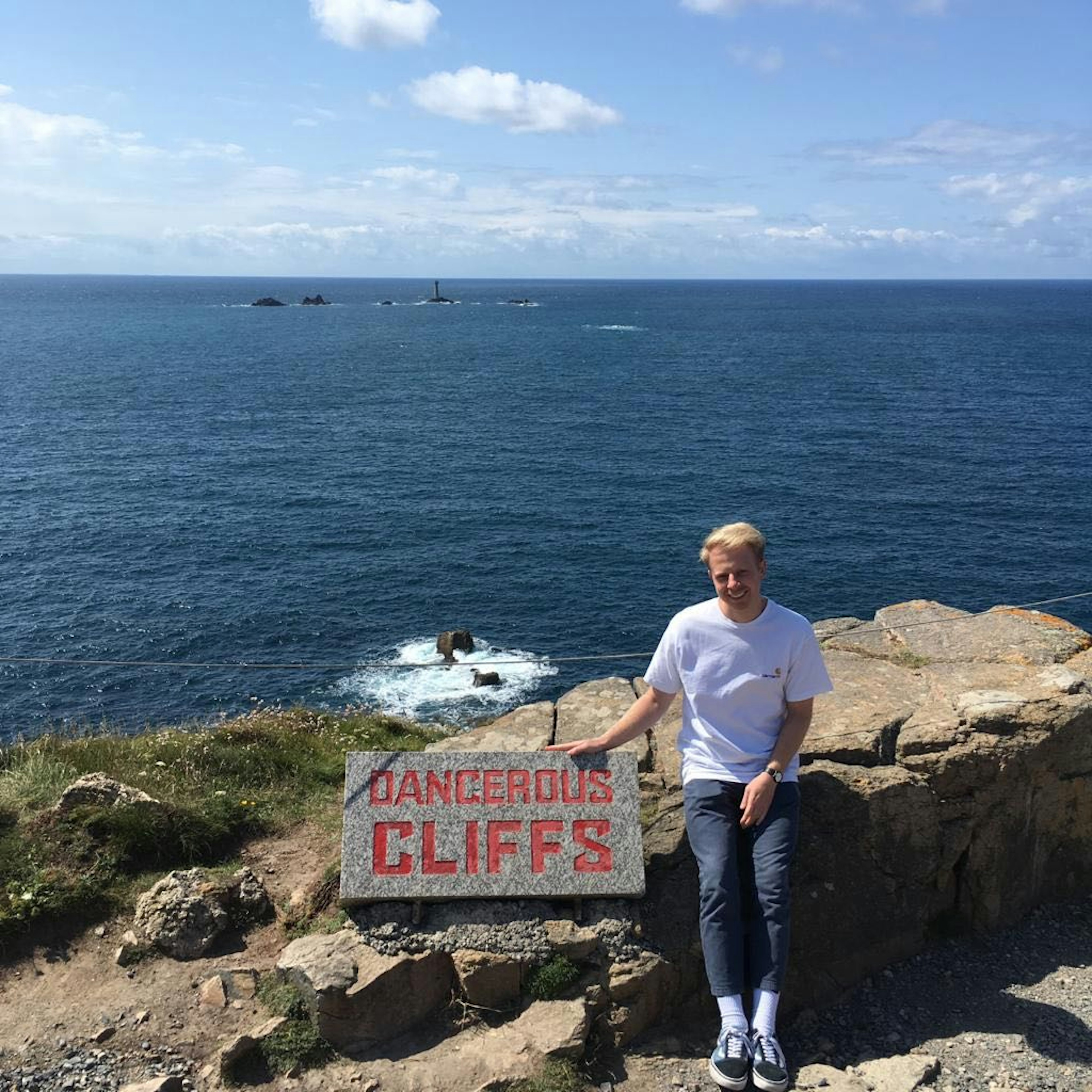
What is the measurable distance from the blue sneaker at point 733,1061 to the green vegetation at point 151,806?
3499 millimetres

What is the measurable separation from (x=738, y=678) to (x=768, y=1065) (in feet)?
7.55

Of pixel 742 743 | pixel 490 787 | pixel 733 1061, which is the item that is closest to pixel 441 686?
pixel 490 787

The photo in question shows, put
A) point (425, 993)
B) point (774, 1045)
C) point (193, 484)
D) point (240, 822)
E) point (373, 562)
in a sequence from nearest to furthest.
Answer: point (774, 1045)
point (425, 993)
point (240, 822)
point (373, 562)
point (193, 484)

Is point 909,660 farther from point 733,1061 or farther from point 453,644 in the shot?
point 453,644

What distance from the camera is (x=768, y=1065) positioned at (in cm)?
545

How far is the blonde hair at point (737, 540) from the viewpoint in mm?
6117

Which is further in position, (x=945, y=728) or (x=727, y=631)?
(x=945, y=728)

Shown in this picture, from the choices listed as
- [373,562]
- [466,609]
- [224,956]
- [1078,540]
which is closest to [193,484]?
[373,562]

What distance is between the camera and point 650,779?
8242 millimetres

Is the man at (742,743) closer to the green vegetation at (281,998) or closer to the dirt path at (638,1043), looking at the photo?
the dirt path at (638,1043)

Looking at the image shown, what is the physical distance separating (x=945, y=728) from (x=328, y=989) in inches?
219

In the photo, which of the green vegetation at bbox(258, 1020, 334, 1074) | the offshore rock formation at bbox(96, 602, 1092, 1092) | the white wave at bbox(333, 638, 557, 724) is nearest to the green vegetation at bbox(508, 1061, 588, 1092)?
the offshore rock formation at bbox(96, 602, 1092, 1092)

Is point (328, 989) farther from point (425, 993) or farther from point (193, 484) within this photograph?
point (193, 484)

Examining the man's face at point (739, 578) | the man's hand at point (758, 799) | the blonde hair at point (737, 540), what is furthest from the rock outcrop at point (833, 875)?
the blonde hair at point (737, 540)
